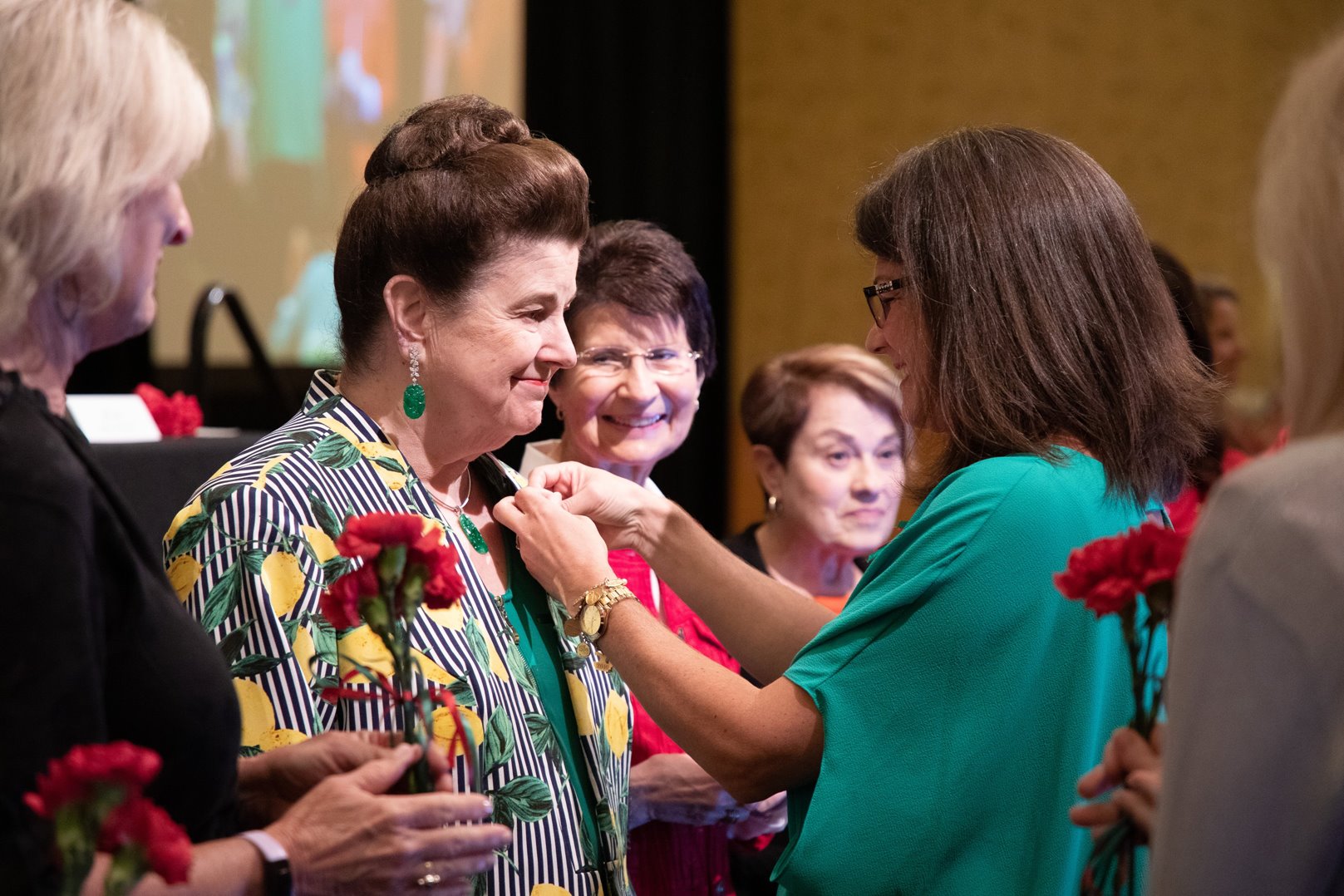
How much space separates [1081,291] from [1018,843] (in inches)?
26.5

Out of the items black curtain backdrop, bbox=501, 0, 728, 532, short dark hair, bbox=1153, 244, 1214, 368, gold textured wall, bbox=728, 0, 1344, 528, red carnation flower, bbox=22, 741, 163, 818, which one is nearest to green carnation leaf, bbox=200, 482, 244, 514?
red carnation flower, bbox=22, 741, 163, 818

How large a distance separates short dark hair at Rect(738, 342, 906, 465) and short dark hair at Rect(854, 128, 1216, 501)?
4.84 feet

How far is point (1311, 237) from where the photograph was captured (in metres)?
1.02

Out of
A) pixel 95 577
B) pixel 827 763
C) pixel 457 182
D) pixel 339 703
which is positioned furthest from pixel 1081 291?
pixel 95 577

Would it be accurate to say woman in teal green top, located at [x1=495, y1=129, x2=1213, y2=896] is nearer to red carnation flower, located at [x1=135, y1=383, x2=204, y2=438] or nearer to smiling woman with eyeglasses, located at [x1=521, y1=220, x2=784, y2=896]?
smiling woman with eyeglasses, located at [x1=521, y1=220, x2=784, y2=896]

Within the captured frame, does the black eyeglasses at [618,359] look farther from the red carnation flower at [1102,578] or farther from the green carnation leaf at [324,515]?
the red carnation flower at [1102,578]

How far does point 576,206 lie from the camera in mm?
1956

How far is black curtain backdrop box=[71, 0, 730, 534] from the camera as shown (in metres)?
6.45

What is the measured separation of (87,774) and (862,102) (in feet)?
22.1

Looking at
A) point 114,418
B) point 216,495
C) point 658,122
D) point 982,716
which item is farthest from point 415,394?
point 658,122

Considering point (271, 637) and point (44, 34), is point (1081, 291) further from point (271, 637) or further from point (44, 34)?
point (44, 34)

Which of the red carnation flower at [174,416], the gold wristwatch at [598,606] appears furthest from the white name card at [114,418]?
the gold wristwatch at [598,606]

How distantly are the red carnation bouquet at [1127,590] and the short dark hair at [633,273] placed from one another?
1507 millimetres

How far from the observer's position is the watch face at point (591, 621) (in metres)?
1.81
